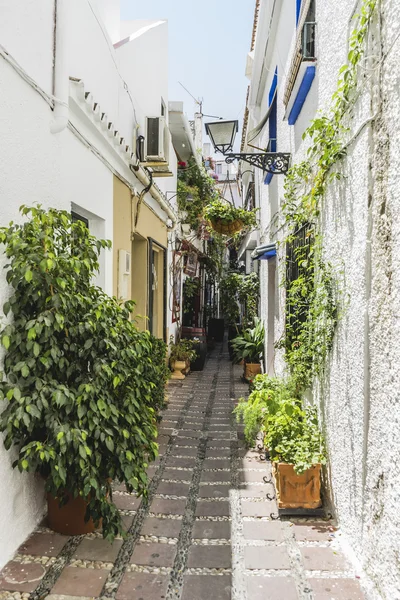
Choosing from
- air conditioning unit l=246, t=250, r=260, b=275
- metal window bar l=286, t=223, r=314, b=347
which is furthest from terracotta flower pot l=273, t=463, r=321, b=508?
air conditioning unit l=246, t=250, r=260, b=275

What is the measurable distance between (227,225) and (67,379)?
18.2 ft

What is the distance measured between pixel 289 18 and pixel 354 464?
552cm

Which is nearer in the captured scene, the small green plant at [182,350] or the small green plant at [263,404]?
the small green plant at [263,404]

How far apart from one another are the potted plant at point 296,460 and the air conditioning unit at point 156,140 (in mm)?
4001

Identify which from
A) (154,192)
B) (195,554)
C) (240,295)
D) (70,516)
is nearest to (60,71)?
(70,516)

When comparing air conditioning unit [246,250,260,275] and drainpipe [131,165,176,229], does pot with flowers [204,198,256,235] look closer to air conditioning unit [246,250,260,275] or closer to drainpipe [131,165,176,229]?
drainpipe [131,165,176,229]

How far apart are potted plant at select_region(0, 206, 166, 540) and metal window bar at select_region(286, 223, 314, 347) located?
1900 mm

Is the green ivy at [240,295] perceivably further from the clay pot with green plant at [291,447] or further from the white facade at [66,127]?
the clay pot with green plant at [291,447]

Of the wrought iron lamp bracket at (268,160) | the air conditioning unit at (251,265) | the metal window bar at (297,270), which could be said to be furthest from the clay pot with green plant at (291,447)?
the air conditioning unit at (251,265)

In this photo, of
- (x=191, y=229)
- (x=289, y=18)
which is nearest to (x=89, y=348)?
(x=289, y=18)

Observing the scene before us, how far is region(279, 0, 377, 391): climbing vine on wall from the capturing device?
9.84 feet

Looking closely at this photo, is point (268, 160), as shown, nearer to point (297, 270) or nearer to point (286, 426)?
point (297, 270)

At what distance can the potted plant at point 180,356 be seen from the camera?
9758 millimetres

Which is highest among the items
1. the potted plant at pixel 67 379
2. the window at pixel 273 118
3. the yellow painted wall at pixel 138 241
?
the window at pixel 273 118
